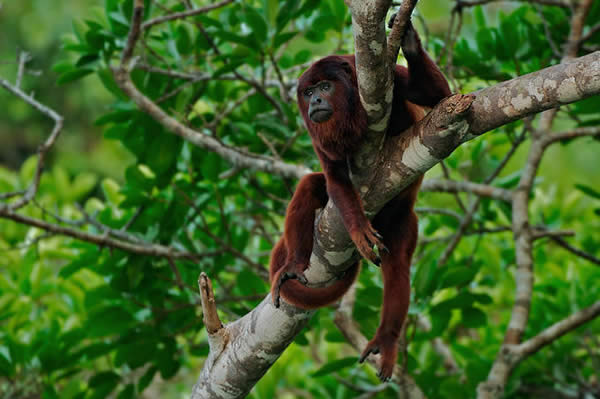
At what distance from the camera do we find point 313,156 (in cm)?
415

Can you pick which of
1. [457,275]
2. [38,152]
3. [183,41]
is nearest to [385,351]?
[457,275]

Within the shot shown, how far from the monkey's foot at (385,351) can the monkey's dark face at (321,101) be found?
1.09 meters

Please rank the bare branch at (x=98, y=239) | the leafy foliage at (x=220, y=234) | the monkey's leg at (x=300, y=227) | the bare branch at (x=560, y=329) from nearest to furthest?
the monkey's leg at (x=300, y=227) < the bare branch at (x=560, y=329) < the bare branch at (x=98, y=239) < the leafy foliage at (x=220, y=234)

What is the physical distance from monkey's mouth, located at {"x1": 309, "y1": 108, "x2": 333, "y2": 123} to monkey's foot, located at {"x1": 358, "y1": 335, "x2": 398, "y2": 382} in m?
1.08

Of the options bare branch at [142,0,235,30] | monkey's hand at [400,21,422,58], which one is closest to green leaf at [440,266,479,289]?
monkey's hand at [400,21,422,58]

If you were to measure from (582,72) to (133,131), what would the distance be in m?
3.05

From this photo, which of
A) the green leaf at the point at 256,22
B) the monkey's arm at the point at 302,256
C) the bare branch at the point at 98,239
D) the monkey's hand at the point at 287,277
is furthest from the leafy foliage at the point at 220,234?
the monkey's hand at the point at 287,277

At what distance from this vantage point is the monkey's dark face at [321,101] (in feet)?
8.97

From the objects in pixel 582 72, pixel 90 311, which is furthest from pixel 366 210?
pixel 90 311

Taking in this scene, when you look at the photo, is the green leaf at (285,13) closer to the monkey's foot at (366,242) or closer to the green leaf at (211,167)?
the green leaf at (211,167)

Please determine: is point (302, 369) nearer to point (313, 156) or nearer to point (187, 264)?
point (187, 264)

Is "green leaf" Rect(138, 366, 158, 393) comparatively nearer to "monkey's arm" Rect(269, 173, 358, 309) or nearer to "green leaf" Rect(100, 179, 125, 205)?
"green leaf" Rect(100, 179, 125, 205)

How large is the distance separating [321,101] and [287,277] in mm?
753

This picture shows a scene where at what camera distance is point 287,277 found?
2.66 m
